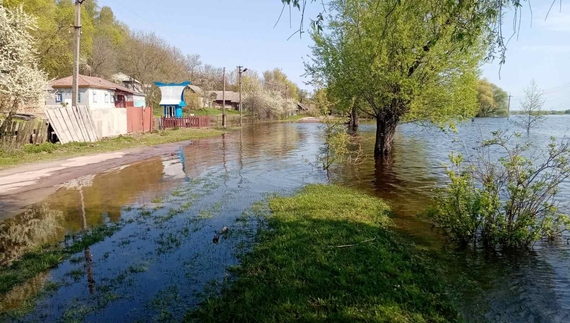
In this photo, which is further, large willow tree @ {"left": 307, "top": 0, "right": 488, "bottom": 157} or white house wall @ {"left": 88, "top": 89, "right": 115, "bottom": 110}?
white house wall @ {"left": 88, "top": 89, "right": 115, "bottom": 110}

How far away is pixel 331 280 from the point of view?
502cm

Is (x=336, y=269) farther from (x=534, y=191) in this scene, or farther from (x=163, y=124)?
(x=163, y=124)

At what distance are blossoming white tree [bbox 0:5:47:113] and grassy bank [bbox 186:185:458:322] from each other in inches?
644

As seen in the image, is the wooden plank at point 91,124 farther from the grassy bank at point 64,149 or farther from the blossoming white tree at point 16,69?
the blossoming white tree at point 16,69

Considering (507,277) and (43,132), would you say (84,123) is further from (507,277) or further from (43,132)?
(507,277)

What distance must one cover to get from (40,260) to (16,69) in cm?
1584

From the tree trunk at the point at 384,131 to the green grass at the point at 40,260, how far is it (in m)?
15.4

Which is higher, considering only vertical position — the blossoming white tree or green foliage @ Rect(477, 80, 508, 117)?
green foliage @ Rect(477, 80, 508, 117)

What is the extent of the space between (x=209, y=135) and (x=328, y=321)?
3195cm

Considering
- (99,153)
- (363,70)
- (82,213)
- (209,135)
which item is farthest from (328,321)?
(209,135)

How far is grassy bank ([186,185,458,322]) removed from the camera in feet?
14.0

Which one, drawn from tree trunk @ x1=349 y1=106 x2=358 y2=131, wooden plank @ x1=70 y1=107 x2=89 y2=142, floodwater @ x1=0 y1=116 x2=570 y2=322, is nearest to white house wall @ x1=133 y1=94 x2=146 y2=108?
wooden plank @ x1=70 y1=107 x2=89 y2=142

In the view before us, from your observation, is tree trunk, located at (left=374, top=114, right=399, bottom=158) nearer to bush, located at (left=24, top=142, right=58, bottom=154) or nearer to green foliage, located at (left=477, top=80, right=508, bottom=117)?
bush, located at (left=24, top=142, right=58, bottom=154)

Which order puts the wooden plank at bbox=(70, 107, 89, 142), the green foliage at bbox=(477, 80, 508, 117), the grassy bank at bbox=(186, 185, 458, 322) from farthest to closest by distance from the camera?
the green foliage at bbox=(477, 80, 508, 117) < the wooden plank at bbox=(70, 107, 89, 142) < the grassy bank at bbox=(186, 185, 458, 322)
